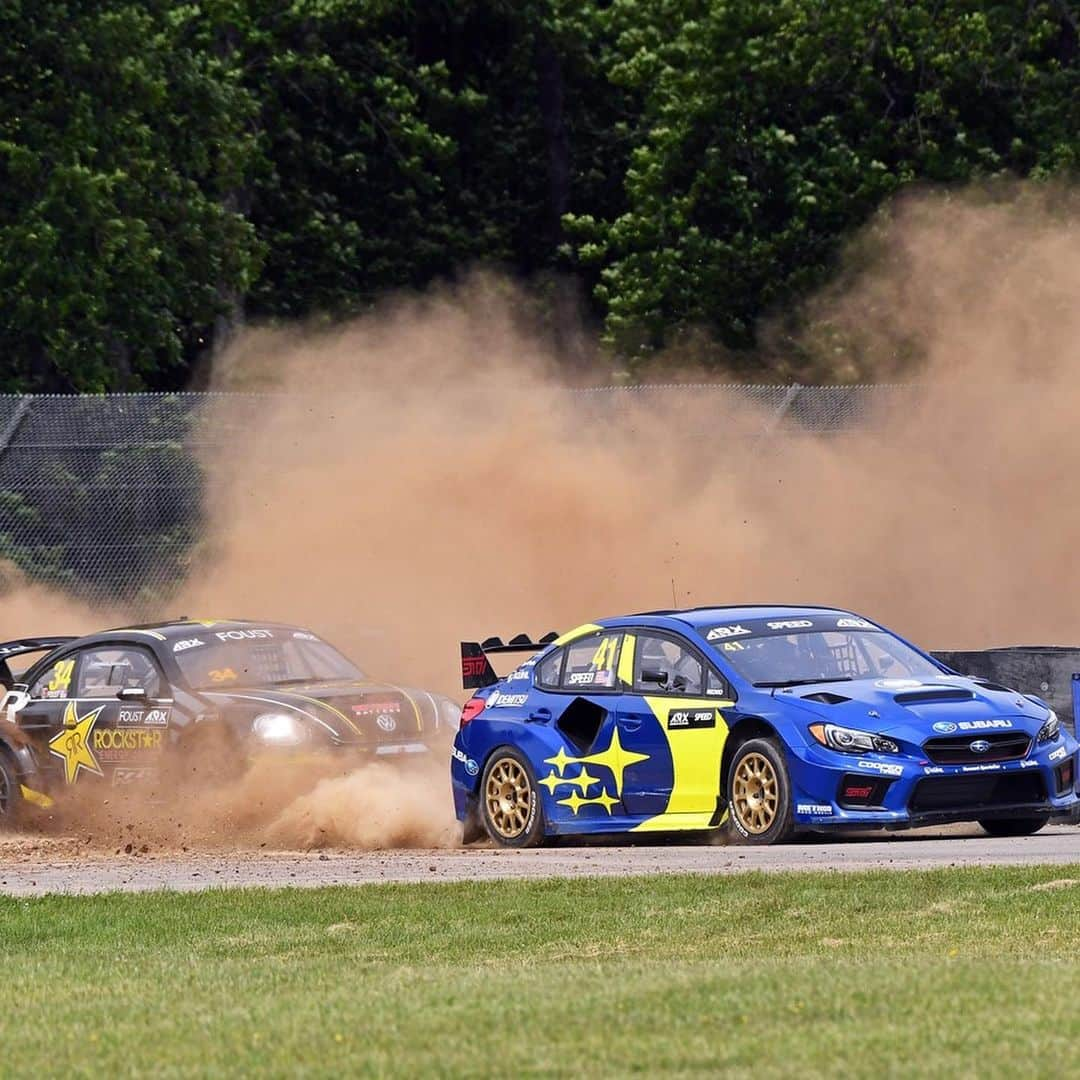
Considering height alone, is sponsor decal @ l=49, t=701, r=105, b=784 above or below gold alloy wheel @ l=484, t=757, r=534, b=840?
above

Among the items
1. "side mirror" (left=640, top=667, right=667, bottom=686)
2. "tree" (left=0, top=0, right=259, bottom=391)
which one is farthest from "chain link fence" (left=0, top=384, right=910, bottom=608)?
"side mirror" (left=640, top=667, right=667, bottom=686)

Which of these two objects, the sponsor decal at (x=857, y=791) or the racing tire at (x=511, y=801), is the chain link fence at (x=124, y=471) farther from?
the sponsor decal at (x=857, y=791)

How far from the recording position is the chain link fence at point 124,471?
21984 mm

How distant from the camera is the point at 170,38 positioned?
32688 mm

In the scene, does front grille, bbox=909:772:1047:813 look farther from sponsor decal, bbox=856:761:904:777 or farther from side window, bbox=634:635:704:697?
side window, bbox=634:635:704:697

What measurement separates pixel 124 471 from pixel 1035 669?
969cm

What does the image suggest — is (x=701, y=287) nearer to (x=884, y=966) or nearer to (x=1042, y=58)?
(x=1042, y=58)

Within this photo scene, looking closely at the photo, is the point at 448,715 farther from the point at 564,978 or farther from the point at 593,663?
the point at 564,978

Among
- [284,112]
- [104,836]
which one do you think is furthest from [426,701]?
[284,112]

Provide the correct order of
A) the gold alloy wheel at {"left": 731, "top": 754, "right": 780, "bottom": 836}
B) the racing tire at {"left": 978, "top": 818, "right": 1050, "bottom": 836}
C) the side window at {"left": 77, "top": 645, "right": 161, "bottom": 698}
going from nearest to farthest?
the gold alloy wheel at {"left": 731, "top": 754, "right": 780, "bottom": 836}
the racing tire at {"left": 978, "top": 818, "right": 1050, "bottom": 836}
the side window at {"left": 77, "top": 645, "right": 161, "bottom": 698}

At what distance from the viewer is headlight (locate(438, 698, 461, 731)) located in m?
15.9

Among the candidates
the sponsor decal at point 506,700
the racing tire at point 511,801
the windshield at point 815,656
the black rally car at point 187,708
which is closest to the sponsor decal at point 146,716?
the black rally car at point 187,708

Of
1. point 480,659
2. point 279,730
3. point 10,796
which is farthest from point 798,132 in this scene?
point 279,730

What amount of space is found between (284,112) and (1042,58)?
1254cm
